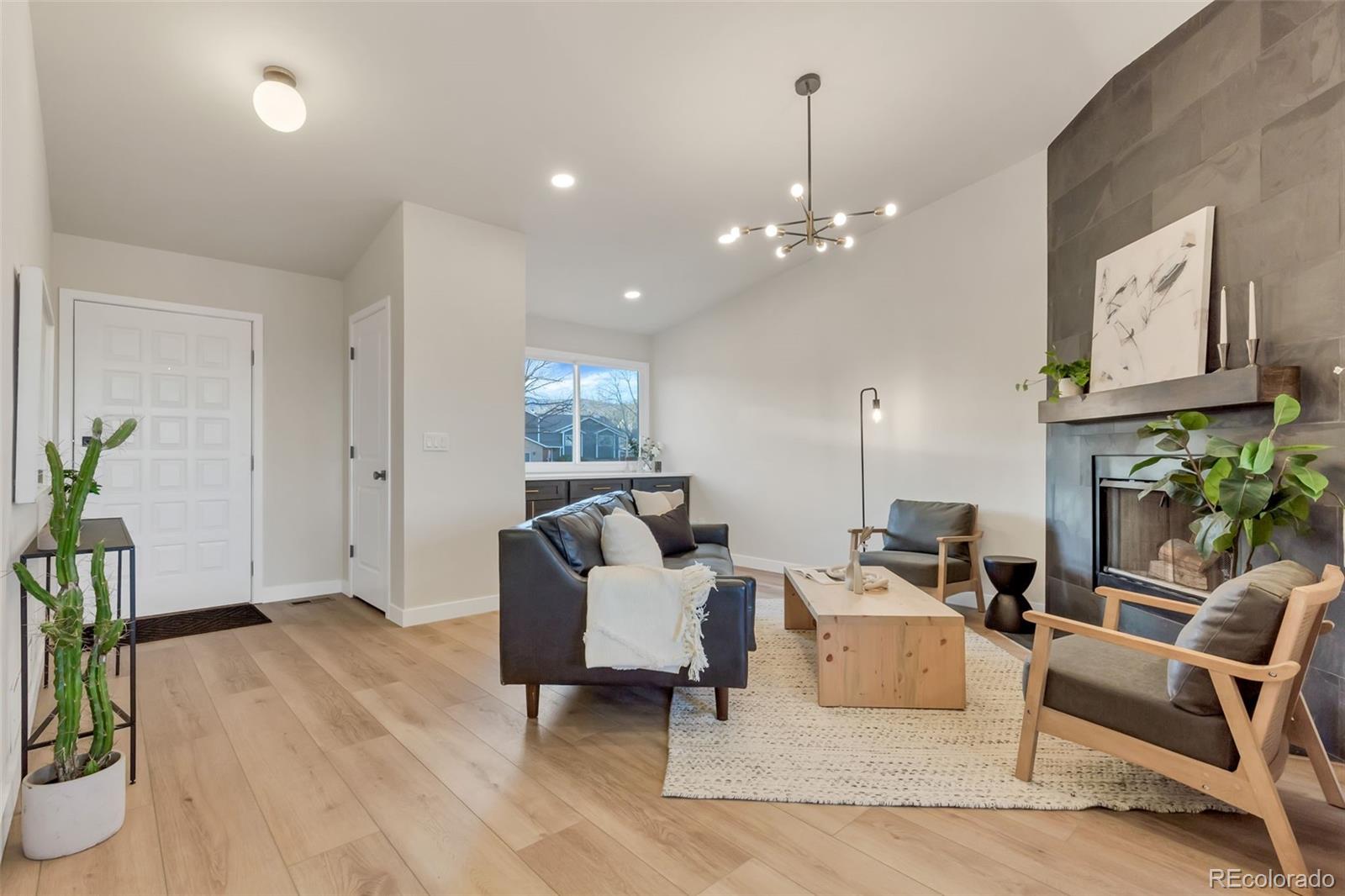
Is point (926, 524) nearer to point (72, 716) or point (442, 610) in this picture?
point (442, 610)

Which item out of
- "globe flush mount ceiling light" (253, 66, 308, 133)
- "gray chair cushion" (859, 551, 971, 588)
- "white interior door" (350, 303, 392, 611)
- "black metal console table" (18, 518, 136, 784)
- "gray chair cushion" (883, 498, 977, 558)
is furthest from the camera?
"gray chair cushion" (883, 498, 977, 558)

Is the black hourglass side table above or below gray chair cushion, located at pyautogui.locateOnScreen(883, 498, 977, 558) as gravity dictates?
below

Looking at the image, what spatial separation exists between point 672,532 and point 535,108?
A: 2375mm

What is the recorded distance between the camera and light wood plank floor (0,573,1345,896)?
155 centimetres

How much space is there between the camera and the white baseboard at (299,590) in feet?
14.5

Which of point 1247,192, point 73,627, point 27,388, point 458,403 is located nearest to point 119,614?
point 73,627

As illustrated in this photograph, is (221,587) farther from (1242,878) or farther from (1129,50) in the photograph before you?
(1129,50)

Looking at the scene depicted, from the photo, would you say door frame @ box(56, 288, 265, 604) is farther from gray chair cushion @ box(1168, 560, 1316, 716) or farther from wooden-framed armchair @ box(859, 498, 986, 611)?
gray chair cushion @ box(1168, 560, 1316, 716)

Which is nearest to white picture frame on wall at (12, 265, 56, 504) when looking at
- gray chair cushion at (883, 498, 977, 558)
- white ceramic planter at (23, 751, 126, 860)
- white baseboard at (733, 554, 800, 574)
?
white ceramic planter at (23, 751, 126, 860)

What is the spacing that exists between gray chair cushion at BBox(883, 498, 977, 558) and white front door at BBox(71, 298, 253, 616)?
4527mm

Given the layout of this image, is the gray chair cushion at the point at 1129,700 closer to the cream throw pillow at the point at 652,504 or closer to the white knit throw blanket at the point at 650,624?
the white knit throw blanket at the point at 650,624

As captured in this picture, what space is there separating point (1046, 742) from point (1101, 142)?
3.06m

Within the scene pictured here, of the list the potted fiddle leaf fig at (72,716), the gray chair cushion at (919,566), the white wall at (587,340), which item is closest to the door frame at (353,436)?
the white wall at (587,340)

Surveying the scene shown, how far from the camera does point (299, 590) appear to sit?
457 cm
